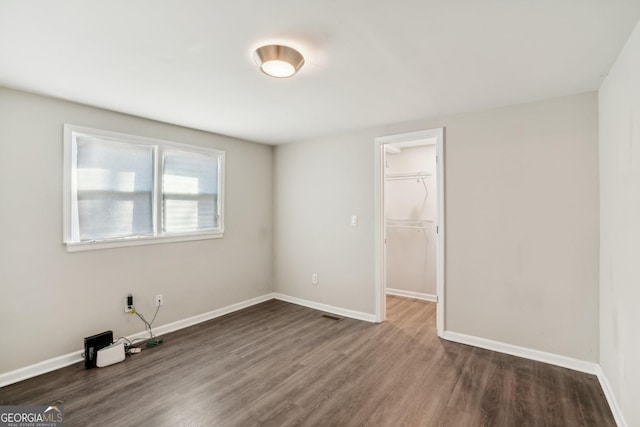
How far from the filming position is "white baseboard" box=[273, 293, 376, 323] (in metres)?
3.82

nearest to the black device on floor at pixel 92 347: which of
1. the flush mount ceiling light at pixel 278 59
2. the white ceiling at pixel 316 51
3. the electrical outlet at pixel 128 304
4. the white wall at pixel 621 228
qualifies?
the electrical outlet at pixel 128 304

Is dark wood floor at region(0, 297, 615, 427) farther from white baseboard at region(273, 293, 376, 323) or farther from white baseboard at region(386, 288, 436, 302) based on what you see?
white baseboard at region(386, 288, 436, 302)

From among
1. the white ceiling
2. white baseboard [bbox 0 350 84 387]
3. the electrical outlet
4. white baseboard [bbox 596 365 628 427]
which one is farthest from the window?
white baseboard [bbox 596 365 628 427]

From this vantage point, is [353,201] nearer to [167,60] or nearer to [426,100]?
[426,100]

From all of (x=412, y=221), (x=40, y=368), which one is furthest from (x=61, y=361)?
(x=412, y=221)

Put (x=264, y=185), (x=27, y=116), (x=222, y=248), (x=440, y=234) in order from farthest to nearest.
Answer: (x=264, y=185) < (x=222, y=248) < (x=440, y=234) < (x=27, y=116)

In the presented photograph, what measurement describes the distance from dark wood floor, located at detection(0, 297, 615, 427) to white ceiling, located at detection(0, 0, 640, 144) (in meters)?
2.33

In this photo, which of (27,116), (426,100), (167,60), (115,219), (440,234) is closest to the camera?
(167,60)

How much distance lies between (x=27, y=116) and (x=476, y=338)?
177 inches

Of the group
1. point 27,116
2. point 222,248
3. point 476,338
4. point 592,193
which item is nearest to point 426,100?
point 592,193

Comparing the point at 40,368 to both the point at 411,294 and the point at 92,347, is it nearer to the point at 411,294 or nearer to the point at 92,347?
the point at 92,347

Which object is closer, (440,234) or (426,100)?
(426,100)

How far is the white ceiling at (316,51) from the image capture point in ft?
4.97

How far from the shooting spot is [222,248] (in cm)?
405
